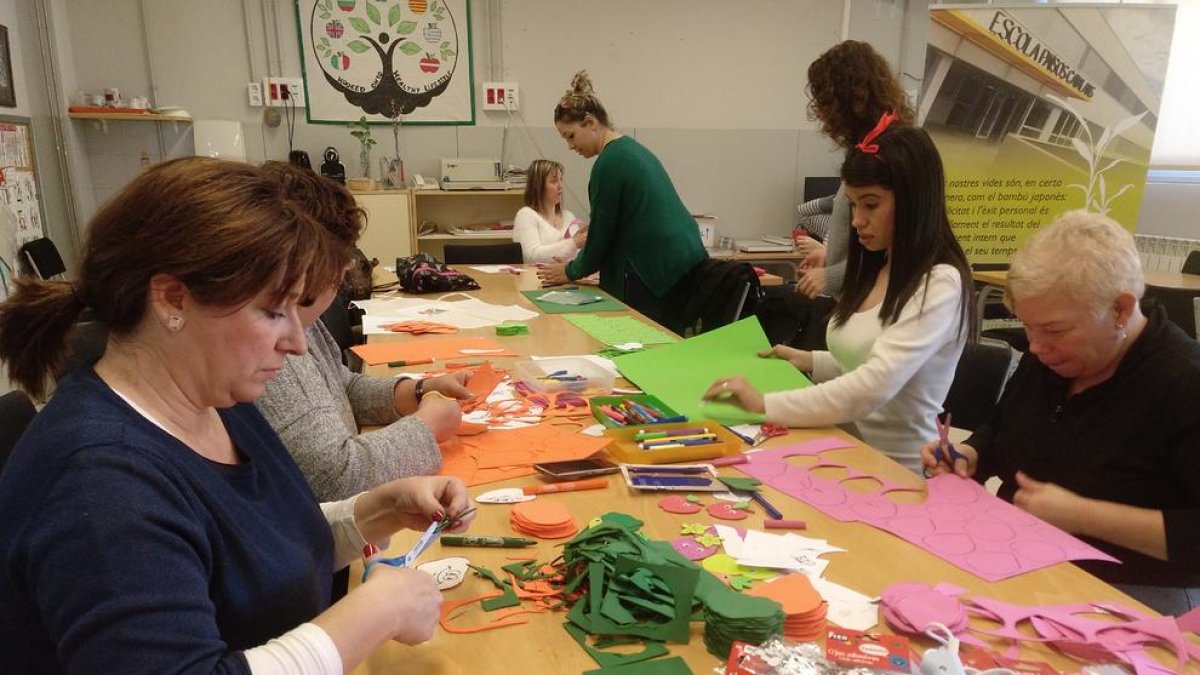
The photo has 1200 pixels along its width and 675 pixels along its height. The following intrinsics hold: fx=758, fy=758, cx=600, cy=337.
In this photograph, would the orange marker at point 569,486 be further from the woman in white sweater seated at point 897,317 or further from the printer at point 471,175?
the printer at point 471,175

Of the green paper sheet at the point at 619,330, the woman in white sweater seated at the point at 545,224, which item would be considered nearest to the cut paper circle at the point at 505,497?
the green paper sheet at the point at 619,330

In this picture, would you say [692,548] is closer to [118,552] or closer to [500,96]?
[118,552]

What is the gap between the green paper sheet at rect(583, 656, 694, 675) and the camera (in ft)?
2.71

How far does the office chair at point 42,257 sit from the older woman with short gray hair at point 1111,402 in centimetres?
396

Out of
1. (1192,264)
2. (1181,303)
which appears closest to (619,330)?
(1181,303)

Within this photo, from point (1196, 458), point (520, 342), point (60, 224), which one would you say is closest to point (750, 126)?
point (520, 342)

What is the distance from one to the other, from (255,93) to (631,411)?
453cm

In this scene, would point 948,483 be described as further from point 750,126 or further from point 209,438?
point 750,126

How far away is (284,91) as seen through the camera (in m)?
5.07

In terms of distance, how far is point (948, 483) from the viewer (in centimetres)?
133

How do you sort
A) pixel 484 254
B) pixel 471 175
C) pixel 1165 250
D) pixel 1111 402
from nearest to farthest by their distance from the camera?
pixel 1111 402
pixel 484 254
pixel 1165 250
pixel 471 175

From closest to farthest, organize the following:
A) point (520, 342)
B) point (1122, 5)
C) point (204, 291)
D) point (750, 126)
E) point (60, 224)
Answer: point (204, 291), point (520, 342), point (1122, 5), point (60, 224), point (750, 126)

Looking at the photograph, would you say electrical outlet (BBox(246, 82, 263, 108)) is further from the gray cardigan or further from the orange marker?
the orange marker

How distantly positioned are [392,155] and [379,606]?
495 cm
